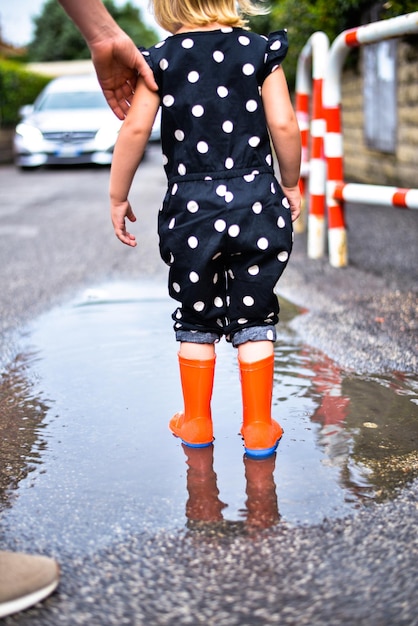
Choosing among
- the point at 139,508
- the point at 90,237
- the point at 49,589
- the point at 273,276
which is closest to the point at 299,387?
the point at 273,276

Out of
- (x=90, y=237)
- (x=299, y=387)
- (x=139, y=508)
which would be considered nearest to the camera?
(x=139, y=508)

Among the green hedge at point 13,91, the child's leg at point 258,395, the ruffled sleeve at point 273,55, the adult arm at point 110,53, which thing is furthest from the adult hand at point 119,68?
the green hedge at point 13,91

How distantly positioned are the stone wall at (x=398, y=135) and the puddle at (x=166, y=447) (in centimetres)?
457

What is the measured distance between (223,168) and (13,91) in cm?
1708

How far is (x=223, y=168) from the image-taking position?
2348 mm

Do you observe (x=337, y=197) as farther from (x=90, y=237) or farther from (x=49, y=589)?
(x=49, y=589)

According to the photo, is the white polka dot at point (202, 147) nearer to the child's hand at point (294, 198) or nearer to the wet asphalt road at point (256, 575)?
the child's hand at point (294, 198)

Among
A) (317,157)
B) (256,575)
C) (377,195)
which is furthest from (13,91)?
(256,575)

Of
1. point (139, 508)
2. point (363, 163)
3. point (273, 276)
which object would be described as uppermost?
point (273, 276)

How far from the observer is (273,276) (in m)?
2.42

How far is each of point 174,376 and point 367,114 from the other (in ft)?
21.1

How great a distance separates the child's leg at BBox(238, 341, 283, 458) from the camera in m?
2.39

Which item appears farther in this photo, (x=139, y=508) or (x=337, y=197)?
Answer: (x=337, y=197)

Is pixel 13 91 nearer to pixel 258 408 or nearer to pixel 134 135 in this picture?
pixel 134 135
